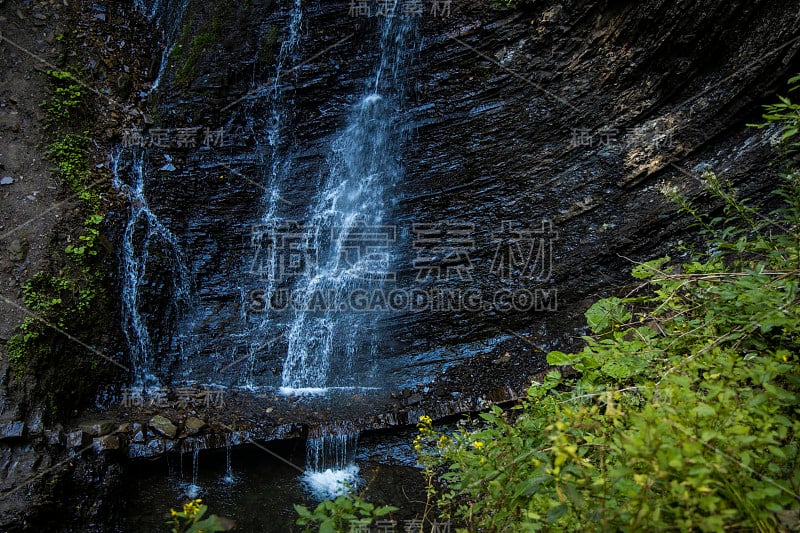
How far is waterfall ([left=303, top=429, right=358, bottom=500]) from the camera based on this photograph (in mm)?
5480

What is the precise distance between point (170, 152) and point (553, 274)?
20.9 ft

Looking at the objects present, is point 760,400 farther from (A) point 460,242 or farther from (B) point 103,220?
(B) point 103,220

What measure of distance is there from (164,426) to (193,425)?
1.07 feet

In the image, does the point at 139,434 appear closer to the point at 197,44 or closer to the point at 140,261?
the point at 140,261

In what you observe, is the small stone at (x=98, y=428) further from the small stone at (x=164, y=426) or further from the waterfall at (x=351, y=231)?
the waterfall at (x=351, y=231)

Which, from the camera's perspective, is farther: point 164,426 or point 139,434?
point 164,426

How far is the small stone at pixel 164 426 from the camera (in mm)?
5383

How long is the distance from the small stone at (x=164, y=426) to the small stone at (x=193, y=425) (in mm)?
145

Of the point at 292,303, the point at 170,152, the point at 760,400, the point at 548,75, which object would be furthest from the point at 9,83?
the point at 760,400

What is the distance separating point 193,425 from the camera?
221 inches

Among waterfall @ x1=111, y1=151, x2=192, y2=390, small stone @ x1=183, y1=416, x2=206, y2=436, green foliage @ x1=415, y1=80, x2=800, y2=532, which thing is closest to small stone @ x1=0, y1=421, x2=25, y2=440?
small stone @ x1=183, y1=416, x2=206, y2=436

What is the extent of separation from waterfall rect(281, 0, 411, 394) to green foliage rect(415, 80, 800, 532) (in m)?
4.65

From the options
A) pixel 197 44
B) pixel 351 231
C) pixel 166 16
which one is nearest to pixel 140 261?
pixel 351 231

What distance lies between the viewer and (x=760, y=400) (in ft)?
5.08
